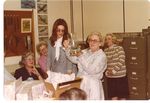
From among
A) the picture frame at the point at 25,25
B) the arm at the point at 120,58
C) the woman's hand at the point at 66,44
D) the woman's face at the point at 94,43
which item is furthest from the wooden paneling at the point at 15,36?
the arm at the point at 120,58

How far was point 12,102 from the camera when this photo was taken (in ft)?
3.77

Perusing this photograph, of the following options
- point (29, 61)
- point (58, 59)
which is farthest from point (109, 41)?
point (29, 61)

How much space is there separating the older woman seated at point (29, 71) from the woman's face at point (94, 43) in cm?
21

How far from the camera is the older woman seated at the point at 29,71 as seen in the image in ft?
3.95

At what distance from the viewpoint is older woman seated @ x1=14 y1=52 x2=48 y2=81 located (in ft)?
3.95

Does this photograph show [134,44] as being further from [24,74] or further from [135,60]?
[24,74]

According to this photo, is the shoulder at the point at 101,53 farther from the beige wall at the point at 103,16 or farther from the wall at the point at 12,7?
the wall at the point at 12,7

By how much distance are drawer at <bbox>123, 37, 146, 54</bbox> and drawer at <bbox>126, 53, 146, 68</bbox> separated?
15 mm

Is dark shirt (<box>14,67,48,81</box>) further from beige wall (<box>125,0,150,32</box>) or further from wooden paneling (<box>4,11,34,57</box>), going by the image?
beige wall (<box>125,0,150,32</box>)

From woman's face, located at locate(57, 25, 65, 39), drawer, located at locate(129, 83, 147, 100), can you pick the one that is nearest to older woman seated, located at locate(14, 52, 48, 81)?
woman's face, located at locate(57, 25, 65, 39)

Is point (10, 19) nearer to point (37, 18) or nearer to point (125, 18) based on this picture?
point (37, 18)

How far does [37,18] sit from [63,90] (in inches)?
11.5

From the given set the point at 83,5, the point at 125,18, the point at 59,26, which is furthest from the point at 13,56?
the point at 125,18

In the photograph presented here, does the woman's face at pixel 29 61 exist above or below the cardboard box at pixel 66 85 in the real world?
above
